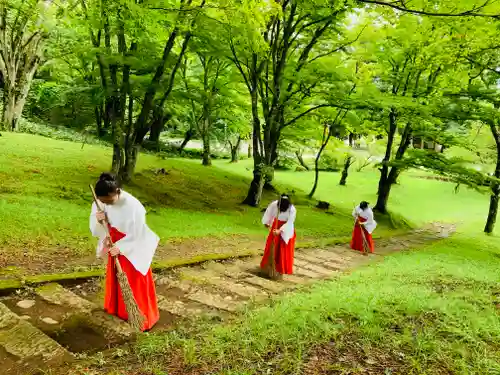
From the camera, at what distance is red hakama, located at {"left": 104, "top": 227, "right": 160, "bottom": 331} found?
451 centimetres

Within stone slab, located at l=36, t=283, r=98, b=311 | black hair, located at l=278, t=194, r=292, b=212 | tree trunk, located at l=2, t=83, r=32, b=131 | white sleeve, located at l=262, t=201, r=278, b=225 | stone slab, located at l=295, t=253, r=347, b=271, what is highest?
tree trunk, located at l=2, t=83, r=32, b=131

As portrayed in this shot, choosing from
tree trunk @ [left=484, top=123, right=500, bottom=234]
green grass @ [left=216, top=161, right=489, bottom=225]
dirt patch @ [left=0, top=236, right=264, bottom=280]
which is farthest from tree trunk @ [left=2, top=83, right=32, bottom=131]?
tree trunk @ [left=484, top=123, right=500, bottom=234]

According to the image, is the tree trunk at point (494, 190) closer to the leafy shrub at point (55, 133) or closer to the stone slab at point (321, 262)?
the stone slab at point (321, 262)

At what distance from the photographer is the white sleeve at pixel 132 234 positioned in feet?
14.6

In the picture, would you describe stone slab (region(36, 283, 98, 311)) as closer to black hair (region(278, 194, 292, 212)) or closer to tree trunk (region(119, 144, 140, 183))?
black hair (region(278, 194, 292, 212))

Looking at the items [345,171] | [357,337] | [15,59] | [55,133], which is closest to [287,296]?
[357,337]

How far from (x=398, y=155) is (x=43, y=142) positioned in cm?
1742

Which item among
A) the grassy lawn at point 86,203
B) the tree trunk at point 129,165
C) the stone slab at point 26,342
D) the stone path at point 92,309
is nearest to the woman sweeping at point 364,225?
the grassy lawn at point 86,203

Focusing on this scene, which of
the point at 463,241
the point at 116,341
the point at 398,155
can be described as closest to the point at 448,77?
the point at 398,155

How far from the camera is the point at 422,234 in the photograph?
19578 mm

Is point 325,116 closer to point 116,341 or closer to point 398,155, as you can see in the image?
point 398,155

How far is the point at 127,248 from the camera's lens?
4441mm

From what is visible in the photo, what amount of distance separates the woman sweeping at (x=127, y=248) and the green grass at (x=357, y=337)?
29.4 inches

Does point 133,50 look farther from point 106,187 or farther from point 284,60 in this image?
point 106,187
